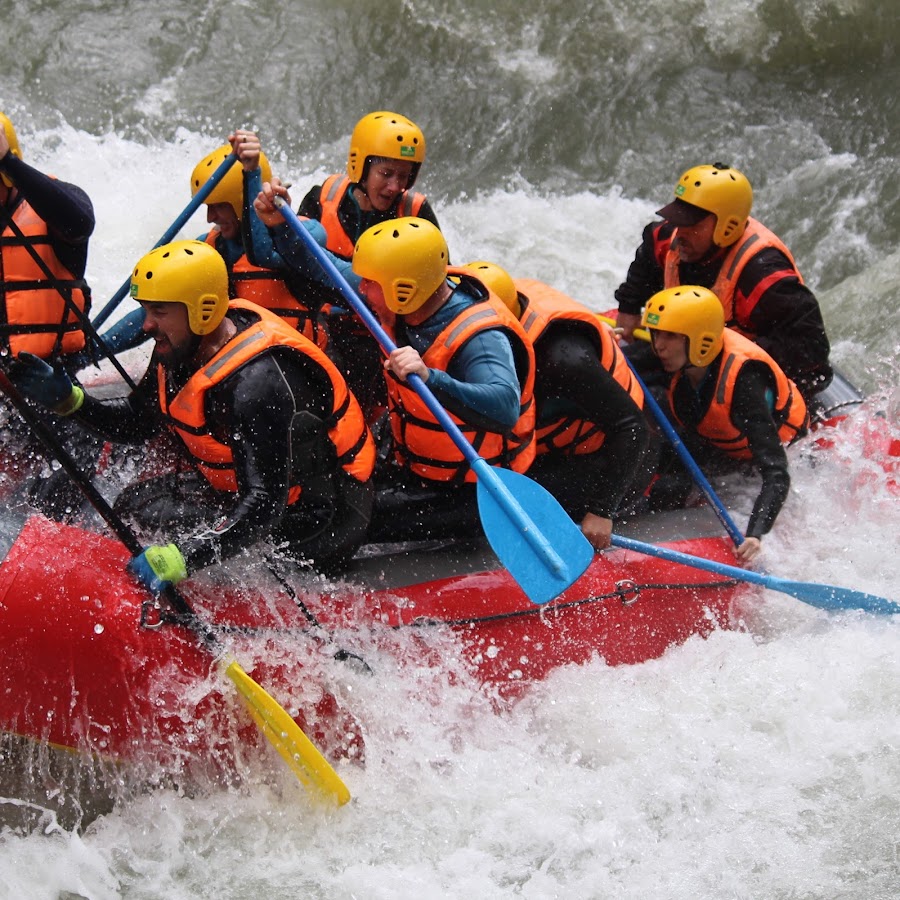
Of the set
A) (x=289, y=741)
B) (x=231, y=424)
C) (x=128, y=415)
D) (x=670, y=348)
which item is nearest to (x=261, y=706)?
(x=289, y=741)

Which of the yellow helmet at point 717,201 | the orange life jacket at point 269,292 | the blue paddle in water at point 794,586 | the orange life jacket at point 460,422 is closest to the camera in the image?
the orange life jacket at point 460,422

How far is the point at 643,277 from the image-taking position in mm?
5285

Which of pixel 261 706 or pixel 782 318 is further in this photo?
pixel 782 318

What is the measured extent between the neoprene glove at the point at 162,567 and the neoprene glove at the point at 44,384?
64 centimetres

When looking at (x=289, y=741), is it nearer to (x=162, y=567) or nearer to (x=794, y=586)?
(x=162, y=567)

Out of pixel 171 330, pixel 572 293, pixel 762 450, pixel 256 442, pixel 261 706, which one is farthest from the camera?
pixel 572 293

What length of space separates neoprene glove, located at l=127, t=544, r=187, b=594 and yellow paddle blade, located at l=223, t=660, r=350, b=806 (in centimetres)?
31

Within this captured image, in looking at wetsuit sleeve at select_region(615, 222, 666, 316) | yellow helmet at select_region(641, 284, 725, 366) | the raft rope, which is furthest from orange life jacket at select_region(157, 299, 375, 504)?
wetsuit sleeve at select_region(615, 222, 666, 316)

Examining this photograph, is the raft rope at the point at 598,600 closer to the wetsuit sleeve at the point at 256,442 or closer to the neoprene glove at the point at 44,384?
the wetsuit sleeve at the point at 256,442

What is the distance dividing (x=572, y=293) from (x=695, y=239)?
2777 millimetres

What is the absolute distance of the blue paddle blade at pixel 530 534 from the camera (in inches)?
137

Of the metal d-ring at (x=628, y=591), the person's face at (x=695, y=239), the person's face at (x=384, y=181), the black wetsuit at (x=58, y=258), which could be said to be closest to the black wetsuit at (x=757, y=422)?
the metal d-ring at (x=628, y=591)

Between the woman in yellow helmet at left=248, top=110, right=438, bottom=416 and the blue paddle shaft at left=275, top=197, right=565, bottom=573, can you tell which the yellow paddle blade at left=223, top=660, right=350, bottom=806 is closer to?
the blue paddle shaft at left=275, top=197, right=565, bottom=573

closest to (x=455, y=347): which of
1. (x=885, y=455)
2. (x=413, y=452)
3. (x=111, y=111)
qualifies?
(x=413, y=452)
